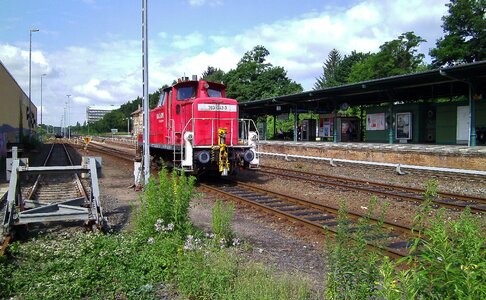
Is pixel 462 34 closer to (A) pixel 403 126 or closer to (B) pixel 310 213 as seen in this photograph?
(A) pixel 403 126

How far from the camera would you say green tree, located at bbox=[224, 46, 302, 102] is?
60.0 meters

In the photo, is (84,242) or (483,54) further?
(483,54)

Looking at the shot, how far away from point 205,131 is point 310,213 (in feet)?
17.1

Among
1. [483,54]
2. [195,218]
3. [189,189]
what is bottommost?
[195,218]

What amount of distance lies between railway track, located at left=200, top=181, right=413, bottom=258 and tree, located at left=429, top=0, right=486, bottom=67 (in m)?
45.6

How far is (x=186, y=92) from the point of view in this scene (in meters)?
13.4

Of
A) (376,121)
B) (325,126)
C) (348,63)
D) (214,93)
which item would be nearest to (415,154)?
(376,121)

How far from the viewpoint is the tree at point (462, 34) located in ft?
153

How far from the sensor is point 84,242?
6008 mm

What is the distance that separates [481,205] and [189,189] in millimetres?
8233

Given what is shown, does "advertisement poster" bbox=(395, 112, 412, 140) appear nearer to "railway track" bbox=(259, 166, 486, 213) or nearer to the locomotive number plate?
"railway track" bbox=(259, 166, 486, 213)

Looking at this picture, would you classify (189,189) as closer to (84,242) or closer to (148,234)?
(148,234)

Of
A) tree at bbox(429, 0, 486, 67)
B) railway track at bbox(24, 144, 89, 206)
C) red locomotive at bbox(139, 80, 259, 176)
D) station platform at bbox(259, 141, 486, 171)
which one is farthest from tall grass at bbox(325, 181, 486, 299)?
tree at bbox(429, 0, 486, 67)

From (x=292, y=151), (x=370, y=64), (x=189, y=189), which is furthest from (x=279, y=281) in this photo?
(x=370, y=64)
